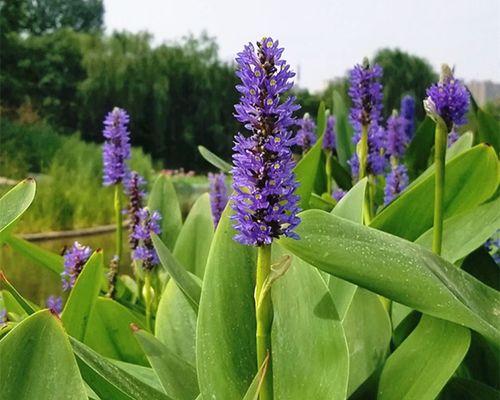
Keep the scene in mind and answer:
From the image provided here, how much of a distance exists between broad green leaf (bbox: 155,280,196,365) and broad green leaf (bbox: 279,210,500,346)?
401mm

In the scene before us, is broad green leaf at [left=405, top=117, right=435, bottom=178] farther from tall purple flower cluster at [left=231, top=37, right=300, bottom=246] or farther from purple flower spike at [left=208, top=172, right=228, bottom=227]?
tall purple flower cluster at [left=231, top=37, right=300, bottom=246]

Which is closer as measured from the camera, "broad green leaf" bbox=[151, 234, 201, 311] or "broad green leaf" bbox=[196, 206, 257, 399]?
"broad green leaf" bbox=[196, 206, 257, 399]

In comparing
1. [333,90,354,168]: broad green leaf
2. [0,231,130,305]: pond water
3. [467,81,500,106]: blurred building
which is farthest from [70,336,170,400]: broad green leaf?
[0,231,130,305]: pond water

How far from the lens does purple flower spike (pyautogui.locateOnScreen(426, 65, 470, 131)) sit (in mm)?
1238

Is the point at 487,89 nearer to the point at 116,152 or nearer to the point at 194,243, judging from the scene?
the point at 116,152

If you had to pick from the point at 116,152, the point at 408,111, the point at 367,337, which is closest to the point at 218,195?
the point at 116,152

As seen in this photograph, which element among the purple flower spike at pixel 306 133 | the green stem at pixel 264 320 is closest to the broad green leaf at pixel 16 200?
the green stem at pixel 264 320

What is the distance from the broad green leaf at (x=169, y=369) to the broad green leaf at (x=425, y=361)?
25cm

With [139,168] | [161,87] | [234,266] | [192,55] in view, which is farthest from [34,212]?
[192,55]

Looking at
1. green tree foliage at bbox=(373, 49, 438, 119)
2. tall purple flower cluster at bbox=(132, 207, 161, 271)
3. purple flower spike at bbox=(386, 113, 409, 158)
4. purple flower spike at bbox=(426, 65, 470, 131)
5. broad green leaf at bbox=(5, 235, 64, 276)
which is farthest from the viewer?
green tree foliage at bbox=(373, 49, 438, 119)

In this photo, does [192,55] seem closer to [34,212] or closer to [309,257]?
[34,212]

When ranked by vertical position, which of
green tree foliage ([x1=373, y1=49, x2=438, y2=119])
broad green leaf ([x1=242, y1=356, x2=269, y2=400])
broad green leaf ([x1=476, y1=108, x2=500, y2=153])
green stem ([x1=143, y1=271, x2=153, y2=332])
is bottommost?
green stem ([x1=143, y1=271, x2=153, y2=332])

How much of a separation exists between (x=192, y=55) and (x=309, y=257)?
23.8 meters

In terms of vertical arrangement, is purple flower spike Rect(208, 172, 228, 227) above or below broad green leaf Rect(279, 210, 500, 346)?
below
